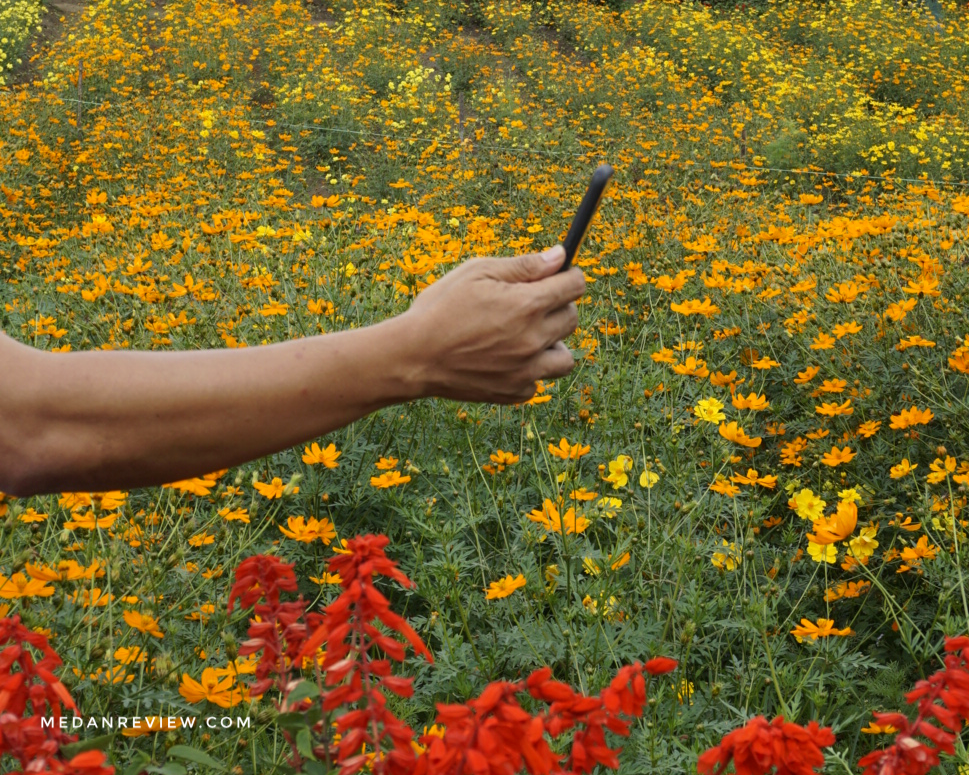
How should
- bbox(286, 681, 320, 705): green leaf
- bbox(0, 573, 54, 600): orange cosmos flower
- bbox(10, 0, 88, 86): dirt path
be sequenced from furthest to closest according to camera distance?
bbox(10, 0, 88, 86): dirt path, bbox(0, 573, 54, 600): orange cosmos flower, bbox(286, 681, 320, 705): green leaf

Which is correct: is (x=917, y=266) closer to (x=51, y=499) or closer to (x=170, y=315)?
(x=170, y=315)

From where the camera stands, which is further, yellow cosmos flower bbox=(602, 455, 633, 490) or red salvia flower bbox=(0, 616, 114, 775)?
yellow cosmos flower bbox=(602, 455, 633, 490)

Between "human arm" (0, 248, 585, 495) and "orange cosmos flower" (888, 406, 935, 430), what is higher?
"human arm" (0, 248, 585, 495)

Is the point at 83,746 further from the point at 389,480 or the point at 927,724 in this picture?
the point at 389,480

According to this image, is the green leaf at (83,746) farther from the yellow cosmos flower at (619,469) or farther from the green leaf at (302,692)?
the yellow cosmos flower at (619,469)

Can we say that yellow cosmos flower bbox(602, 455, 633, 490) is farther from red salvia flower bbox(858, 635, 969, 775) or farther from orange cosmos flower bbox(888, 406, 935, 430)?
red salvia flower bbox(858, 635, 969, 775)

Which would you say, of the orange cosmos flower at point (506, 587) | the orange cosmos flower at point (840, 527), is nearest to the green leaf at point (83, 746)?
the orange cosmos flower at point (506, 587)

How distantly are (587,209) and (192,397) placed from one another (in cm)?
46

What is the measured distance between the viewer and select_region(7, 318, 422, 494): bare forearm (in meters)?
0.80

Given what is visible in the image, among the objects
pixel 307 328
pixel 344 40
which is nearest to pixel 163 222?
pixel 307 328

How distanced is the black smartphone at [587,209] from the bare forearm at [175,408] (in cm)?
28

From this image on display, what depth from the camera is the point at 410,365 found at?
884 mm

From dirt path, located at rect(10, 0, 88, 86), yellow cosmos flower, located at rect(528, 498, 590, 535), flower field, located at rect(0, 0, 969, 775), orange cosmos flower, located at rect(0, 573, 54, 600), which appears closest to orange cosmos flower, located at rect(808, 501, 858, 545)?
flower field, located at rect(0, 0, 969, 775)

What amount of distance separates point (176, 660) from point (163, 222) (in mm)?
2953
